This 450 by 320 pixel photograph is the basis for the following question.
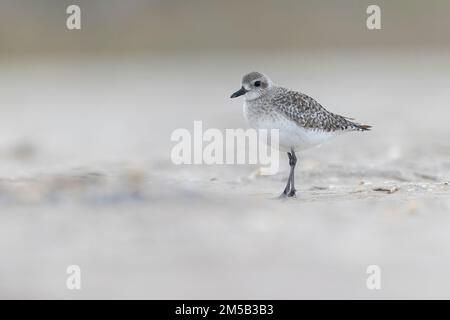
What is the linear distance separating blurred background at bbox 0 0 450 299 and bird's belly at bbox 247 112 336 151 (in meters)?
0.46

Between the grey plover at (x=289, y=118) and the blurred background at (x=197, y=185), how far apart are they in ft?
1.53

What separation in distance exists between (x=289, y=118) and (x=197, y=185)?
3.66 ft

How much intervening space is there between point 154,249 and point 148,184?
233 cm

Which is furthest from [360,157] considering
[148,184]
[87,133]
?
[87,133]

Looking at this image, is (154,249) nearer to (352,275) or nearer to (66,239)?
(66,239)

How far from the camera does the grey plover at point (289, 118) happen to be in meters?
7.53

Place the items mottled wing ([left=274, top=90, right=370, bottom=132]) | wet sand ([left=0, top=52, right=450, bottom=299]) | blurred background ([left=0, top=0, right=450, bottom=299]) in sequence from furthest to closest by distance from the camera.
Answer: mottled wing ([left=274, top=90, right=370, bottom=132])
blurred background ([left=0, top=0, right=450, bottom=299])
wet sand ([left=0, top=52, right=450, bottom=299])

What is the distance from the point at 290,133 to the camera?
7.49m

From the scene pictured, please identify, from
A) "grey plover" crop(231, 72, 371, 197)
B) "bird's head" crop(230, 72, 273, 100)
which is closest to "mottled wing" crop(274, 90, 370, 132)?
"grey plover" crop(231, 72, 371, 197)

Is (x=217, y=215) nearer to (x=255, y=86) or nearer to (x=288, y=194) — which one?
(x=288, y=194)

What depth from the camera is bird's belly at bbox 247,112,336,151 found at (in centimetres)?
749

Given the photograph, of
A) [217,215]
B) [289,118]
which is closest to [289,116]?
[289,118]

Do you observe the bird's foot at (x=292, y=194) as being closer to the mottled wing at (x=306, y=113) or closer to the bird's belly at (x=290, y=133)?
the bird's belly at (x=290, y=133)

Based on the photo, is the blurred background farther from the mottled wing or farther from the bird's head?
the bird's head
